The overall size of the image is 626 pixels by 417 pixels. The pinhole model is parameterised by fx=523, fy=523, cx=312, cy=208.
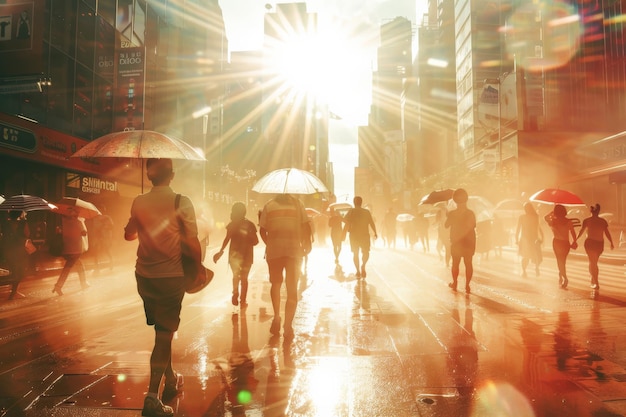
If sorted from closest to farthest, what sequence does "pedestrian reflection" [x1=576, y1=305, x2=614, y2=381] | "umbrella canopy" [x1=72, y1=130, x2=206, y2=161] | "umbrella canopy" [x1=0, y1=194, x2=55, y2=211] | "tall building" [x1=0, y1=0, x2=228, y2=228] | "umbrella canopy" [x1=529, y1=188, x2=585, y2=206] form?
"pedestrian reflection" [x1=576, y1=305, x2=614, y2=381] → "umbrella canopy" [x1=72, y1=130, x2=206, y2=161] → "umbrella canopy" [x1=0, y1=194, x2=55, y2=211] → "umbrella canopy" [x1=529, y1=188, x2=585, y2=206] → "tall building" [x1=0, y1=0, x2=228, y2=228]

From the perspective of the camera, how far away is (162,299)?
4.08 meters

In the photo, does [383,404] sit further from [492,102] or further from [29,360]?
[492,102]

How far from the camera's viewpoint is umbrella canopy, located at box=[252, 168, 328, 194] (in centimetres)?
743

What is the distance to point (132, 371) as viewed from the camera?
4.88m

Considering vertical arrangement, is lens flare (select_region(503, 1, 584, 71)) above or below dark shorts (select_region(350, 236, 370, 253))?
above

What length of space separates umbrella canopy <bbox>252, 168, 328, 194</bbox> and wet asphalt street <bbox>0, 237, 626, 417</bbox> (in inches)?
73.6

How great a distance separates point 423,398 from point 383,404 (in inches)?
14.1

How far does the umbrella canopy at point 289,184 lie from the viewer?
7426 millimetres

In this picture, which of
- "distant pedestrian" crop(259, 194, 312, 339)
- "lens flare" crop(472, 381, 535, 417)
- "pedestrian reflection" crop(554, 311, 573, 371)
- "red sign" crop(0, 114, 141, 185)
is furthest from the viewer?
"red sign" crop(0, 114, 141, 185)

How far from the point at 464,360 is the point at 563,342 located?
1539mm

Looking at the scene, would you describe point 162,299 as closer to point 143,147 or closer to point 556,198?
point 143,147

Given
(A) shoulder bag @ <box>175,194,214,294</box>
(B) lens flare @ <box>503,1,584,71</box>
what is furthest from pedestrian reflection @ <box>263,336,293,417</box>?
(B) lens flare @ <box>503,1,584,71</box>

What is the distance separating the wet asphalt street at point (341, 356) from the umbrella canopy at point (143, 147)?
7.09 feet

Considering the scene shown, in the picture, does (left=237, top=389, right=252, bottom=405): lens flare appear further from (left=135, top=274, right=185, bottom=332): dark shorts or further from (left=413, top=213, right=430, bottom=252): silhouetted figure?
(left=413, top=213, right=430, bottom=252): silhouetted figure
